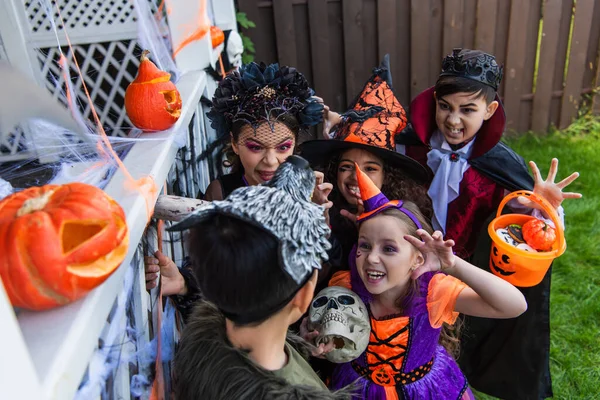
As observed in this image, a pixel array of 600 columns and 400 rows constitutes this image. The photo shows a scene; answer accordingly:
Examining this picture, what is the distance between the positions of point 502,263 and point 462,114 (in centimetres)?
85

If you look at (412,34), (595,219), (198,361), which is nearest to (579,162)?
(595,219)

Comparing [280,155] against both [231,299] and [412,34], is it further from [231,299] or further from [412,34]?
[412,34]

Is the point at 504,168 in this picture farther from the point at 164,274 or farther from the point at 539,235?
the point at 164,274

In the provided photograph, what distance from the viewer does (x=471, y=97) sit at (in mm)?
2502

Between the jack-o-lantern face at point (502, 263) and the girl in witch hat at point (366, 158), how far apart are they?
0.59 meters

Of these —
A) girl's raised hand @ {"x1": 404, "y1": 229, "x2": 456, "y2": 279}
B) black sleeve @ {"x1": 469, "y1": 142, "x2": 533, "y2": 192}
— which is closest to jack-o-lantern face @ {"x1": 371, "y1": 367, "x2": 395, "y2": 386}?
girl's raised hand @ {"x1": 404, "y1": 229, "x2": 456, "y2": 279}

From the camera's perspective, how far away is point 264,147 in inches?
91.4

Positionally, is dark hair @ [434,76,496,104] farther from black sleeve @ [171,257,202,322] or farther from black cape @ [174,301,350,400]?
black cape @ [174,301,350,400]

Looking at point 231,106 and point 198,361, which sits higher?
point 231,106

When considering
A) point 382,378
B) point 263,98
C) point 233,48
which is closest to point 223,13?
point 233,48

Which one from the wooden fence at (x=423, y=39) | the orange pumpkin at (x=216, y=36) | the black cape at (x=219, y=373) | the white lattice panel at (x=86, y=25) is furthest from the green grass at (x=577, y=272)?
the white lattice panel at (x=86, y=25)

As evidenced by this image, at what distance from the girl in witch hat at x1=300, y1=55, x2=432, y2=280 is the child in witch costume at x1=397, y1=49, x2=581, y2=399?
0.49ft

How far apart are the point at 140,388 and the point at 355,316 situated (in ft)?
2.52

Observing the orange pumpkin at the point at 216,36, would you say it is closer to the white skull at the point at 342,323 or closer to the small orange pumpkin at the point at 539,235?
the white skull at the point at 342,323
